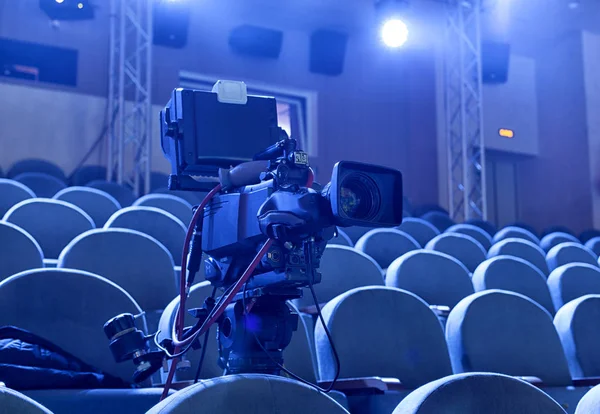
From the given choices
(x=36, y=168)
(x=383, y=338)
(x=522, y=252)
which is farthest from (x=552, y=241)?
(x=36, y=168)

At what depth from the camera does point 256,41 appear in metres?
3.54

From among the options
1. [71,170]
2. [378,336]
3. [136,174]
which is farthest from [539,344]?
[71,170]

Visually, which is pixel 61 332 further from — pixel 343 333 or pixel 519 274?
pixel 519 274

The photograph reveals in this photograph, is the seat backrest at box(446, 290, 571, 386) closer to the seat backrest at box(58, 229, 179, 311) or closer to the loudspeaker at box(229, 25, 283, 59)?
the seat backrest at box(58, 229, 179, 311)

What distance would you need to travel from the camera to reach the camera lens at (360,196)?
0.54m

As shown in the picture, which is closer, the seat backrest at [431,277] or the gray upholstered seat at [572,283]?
the seat backrest at [431,277]

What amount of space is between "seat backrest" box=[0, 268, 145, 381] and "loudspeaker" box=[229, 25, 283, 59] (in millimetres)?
2714

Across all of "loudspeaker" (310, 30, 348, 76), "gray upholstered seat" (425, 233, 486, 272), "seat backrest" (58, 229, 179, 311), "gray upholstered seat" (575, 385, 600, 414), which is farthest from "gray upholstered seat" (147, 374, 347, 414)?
"loudspeaker" (310, 30, 348, 76)

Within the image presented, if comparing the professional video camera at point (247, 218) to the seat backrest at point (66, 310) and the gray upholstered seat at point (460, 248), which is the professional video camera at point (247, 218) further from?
the gray upholstered seat at point (460, 248)

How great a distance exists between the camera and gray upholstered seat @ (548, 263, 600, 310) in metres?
1.69

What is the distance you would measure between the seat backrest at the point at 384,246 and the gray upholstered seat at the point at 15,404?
1430mm

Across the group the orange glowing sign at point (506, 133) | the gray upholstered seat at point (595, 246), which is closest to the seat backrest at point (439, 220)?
the gray upholstered seat at point (595, 246)

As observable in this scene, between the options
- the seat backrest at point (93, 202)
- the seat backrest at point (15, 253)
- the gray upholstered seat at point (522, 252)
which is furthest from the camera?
the gray upholstered seat at point (522, 252)

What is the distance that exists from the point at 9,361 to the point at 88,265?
0.44m
